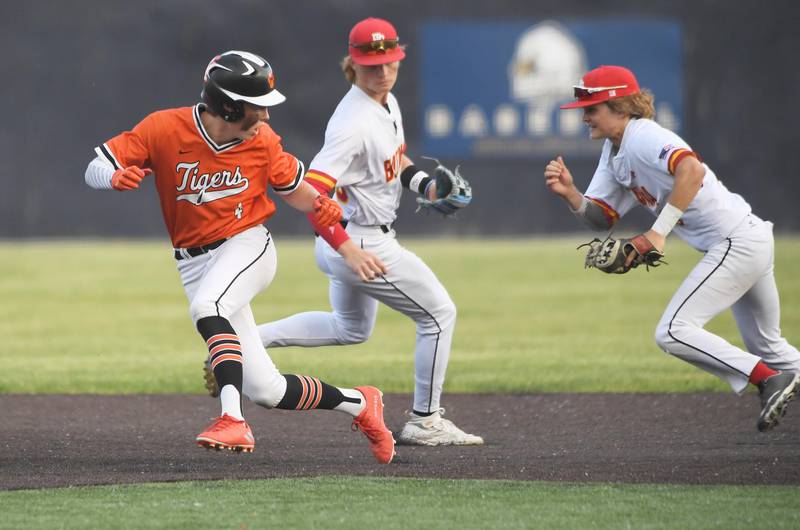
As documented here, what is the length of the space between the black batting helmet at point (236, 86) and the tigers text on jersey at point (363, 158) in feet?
2.24

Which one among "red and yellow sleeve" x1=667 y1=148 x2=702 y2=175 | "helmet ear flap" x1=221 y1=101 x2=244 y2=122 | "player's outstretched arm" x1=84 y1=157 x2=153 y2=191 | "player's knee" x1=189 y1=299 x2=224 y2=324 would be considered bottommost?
"player's knee" x1=189 y1=299 x2=224 y2=324

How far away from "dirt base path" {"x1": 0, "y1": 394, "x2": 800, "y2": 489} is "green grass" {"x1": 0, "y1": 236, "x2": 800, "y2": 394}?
81cm

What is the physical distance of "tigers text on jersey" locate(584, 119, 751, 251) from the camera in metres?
5.64

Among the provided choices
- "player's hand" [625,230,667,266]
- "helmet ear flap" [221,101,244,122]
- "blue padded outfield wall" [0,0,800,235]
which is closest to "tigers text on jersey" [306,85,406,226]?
"helmet ear flap" [221,101,244,122]

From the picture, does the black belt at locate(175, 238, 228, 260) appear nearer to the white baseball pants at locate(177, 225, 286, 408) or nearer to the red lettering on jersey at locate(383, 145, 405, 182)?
the white baseball pants at locate(177, 225, 286, 408)

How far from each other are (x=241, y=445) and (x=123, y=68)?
42.8 ft

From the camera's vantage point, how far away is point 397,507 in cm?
427

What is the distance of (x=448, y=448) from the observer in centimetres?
577

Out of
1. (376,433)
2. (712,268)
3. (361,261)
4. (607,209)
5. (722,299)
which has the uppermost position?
(361,261)

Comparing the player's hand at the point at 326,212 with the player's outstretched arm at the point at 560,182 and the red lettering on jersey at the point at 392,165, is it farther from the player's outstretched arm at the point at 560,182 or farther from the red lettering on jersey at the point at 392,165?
the player's outstretched arm at the point at 560,182

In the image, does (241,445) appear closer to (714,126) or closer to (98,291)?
(98,291)

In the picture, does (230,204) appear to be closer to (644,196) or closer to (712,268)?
(644,196)

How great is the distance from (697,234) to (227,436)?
249 cm

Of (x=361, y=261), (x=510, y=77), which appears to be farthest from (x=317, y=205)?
(x=510, y=77)
